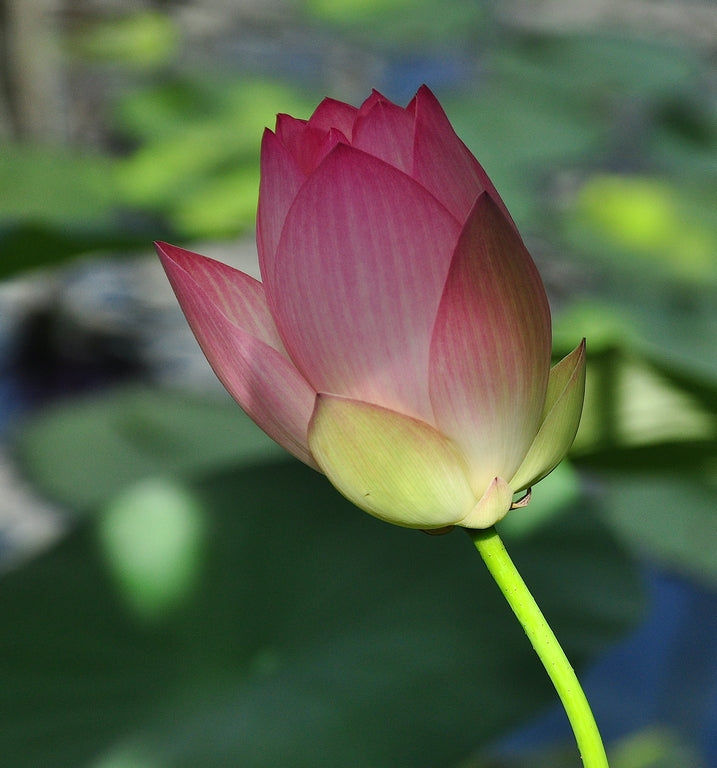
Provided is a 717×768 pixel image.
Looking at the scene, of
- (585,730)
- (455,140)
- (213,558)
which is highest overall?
(455,140)

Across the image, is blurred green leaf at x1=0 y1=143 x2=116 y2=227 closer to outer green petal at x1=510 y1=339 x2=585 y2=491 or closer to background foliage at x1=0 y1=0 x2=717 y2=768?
background foliage at x1=0 y1=0 x2=717 y2=768

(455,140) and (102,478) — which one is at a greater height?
(455,140)

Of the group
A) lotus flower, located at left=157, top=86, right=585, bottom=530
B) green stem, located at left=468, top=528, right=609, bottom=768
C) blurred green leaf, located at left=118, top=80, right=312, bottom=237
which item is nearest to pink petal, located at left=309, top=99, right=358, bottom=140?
lotus flower, located at left=157, top=86, right=585, bottom=530

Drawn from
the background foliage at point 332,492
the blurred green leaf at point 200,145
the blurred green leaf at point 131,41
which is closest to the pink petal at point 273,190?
the background foliage at point 332,492

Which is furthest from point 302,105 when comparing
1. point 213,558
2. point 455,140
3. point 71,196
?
point 455,140

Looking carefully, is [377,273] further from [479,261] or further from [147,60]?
[147,60]

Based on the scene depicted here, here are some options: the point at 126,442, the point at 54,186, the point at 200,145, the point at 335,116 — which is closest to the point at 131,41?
the point at 200,145

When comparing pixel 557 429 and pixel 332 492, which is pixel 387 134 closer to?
pixel 557 429
